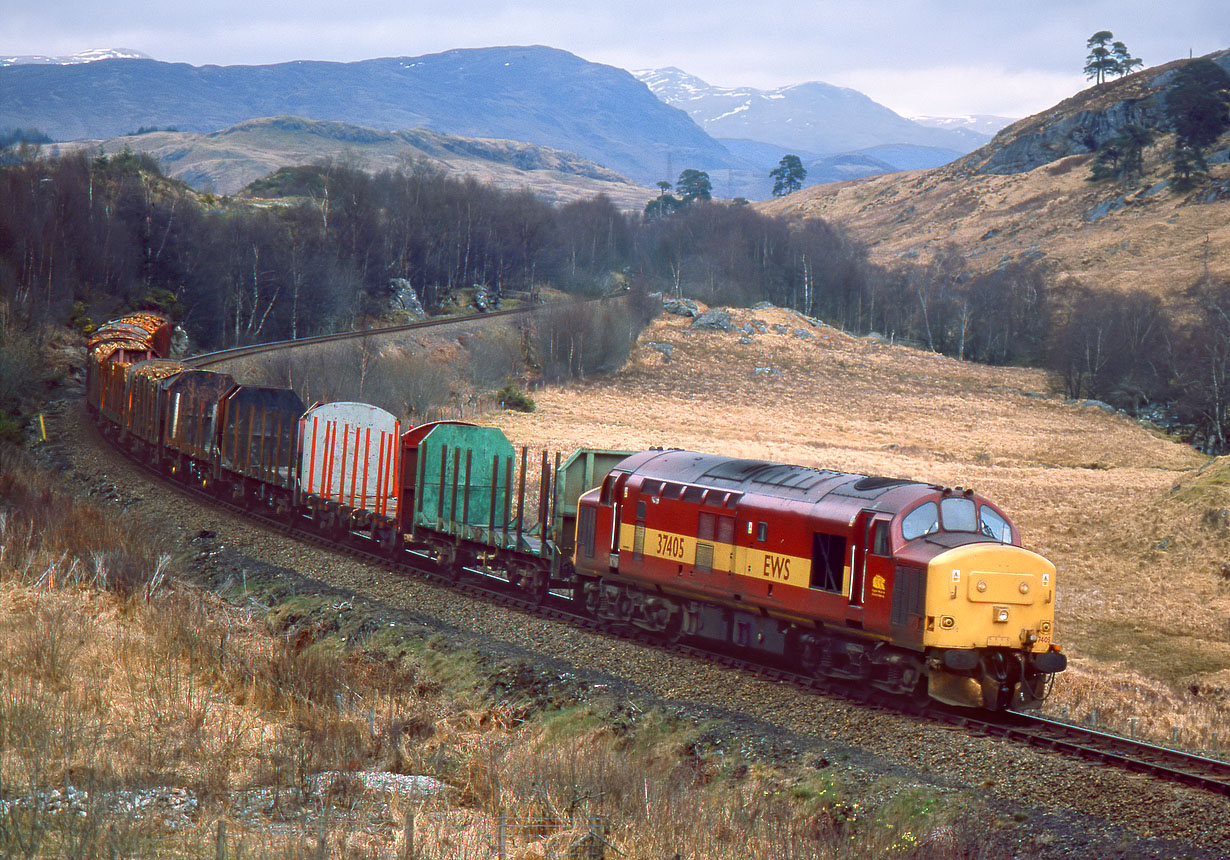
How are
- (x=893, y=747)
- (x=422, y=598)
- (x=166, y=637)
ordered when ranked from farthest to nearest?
(x=422, y=598) < (x=166, y=637) < (x=893, y=747)

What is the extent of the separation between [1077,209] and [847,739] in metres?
155

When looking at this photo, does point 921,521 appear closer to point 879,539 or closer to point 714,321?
point 879,539

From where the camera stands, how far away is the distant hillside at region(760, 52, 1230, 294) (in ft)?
402

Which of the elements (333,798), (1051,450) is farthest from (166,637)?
(1051,450)

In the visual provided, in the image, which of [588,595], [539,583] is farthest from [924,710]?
[539,583]

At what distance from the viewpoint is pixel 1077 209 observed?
151 m

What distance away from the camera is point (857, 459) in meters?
52.8

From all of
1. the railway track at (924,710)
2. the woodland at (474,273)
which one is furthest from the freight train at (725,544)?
the woodland at (474,273)

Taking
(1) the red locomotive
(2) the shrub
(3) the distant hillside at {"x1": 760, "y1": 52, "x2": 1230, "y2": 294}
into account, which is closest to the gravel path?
(1) the red locomotive

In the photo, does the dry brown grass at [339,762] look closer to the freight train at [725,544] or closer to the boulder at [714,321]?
the freight train at [725,544]

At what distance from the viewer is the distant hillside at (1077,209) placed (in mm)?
122438

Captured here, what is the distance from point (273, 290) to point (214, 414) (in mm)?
46874

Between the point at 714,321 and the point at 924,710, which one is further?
the point at 714,321

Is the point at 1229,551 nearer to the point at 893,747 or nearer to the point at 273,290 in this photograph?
the point at 893,747
